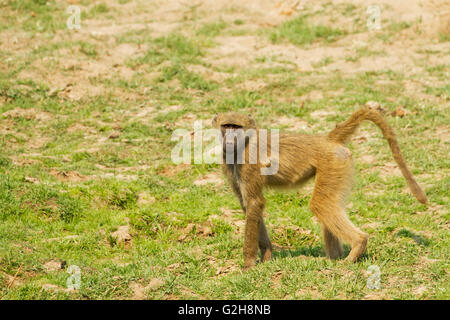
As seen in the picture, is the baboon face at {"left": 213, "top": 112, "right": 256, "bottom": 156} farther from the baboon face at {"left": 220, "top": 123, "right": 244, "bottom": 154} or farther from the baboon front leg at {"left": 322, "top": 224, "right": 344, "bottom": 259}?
the baboon front leg at {"left": 322, "top": 224, "right": 344, "bottom": 259}

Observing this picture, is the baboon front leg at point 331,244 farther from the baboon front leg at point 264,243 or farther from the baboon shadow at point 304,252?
the baboon front leg at point 264,243

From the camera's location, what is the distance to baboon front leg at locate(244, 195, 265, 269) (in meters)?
5.20

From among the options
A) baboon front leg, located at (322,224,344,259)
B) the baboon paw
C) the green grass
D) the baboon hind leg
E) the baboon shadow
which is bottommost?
the baboon shadow

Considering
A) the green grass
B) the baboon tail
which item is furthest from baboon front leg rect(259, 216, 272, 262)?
the green grass

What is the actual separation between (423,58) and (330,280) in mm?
7486

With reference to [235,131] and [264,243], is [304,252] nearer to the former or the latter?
[264,243]

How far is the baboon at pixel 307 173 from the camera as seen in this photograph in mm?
5129

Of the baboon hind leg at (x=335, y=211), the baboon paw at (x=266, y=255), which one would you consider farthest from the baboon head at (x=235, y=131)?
the baboon paw at (x=266, y=255)

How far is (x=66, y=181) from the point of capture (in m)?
7.40

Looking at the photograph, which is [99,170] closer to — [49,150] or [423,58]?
[49,150]

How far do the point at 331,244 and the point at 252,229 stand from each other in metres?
0.76

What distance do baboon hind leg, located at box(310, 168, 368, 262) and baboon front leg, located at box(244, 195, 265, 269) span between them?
482mm

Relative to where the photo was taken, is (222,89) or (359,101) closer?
(359,101)
